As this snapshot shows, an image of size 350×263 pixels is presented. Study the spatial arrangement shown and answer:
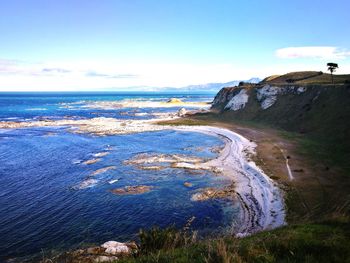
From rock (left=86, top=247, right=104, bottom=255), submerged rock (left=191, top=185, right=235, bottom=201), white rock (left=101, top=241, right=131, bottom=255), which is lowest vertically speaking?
submerged rock (left=191, top=185, right=235, bottom=201)

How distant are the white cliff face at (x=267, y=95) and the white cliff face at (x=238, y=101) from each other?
4.21 m

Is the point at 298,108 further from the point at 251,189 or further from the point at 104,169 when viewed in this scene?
the point at 104,169

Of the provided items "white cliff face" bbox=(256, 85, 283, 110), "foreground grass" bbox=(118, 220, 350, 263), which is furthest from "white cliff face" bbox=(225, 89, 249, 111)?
"foreground grass" bbox=(118, 220, 350, 263)

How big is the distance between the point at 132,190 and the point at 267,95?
65.3m

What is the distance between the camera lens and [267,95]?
8781 centimetres

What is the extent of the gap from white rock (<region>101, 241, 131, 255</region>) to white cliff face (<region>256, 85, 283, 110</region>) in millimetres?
71078

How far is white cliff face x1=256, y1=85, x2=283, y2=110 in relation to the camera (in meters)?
84.5

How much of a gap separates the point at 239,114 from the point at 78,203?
224ft

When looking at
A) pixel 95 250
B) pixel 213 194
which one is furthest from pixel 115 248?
pixel 213 194

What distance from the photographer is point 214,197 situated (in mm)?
30078

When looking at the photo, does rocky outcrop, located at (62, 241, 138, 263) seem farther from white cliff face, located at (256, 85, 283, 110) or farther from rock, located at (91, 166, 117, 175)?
white cliff face, located at (256, 85, 283, 110)

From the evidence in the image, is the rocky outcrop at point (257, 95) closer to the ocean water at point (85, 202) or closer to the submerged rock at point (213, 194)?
the ocean water at point (85, 202)

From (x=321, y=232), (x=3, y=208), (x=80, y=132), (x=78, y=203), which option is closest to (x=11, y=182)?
(x=3, y=208)

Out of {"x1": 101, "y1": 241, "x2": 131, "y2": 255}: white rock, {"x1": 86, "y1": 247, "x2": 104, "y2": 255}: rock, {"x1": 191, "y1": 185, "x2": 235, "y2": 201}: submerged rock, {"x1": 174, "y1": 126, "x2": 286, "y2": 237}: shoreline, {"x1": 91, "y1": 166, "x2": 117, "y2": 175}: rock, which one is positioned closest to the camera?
{"x1": 101, "y1": 241, "x2": 131, "y2": 255}: white rock
